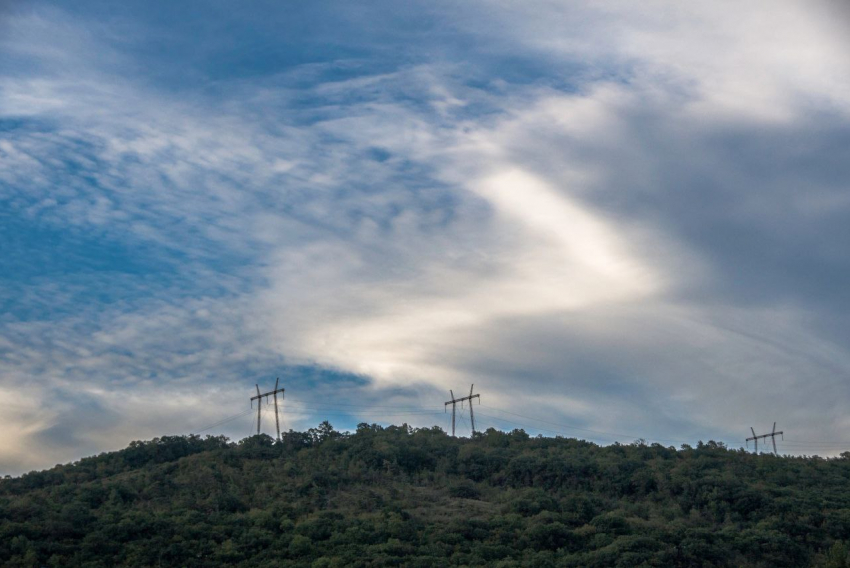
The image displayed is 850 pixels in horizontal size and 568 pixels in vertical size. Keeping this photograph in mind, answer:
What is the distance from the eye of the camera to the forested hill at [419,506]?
34062 millimetres

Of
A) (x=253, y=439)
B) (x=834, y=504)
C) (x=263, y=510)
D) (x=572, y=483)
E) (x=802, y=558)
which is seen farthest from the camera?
(x=253, y=439)

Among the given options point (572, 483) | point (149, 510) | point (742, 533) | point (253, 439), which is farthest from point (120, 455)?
point (742, 533)

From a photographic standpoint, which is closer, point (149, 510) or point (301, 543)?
point (301, 543)

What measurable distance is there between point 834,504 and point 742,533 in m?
8.29

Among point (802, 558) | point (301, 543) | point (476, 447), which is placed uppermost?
point (476, 447)

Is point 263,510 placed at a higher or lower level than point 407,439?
lower

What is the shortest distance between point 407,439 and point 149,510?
23.1 metres

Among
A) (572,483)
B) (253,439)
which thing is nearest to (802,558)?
(572,483)

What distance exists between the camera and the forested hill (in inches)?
1341

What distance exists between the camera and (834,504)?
43344mm

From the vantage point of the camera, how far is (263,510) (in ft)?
129

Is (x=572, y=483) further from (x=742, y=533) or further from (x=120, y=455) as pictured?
(x=120, y=455)

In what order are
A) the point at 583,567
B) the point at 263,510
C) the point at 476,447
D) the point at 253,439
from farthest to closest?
the point at 253,439 → the point at 476,447 → the point at 263,510 → the point at 583,567

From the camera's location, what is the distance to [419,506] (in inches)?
1682
